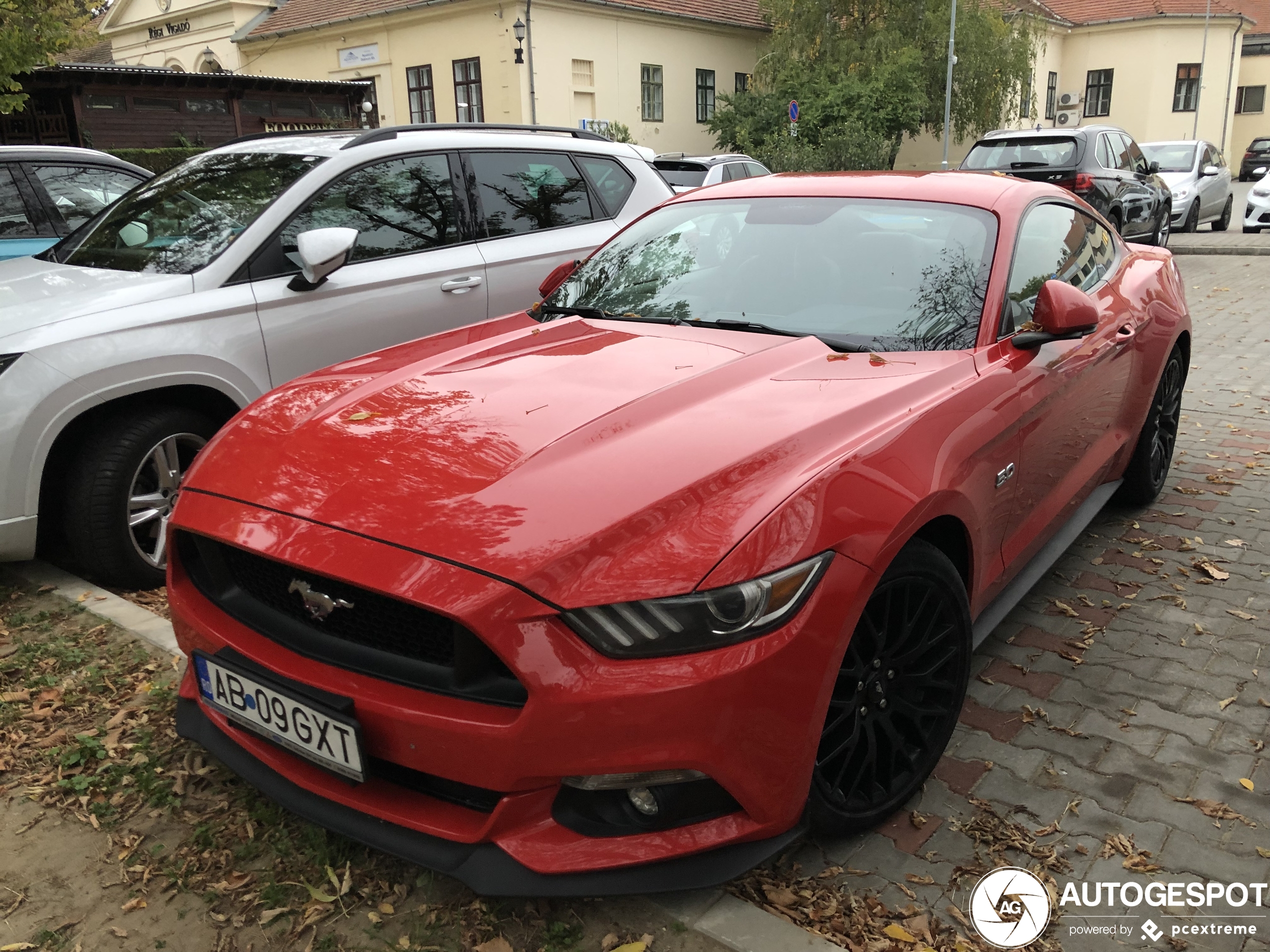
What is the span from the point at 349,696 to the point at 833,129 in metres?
32.3

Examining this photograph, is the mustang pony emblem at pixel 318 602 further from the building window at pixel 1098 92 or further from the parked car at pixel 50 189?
the building window at pixel 1098 92

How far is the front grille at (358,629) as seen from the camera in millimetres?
2057

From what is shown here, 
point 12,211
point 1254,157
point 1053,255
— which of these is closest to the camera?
point 1053,255

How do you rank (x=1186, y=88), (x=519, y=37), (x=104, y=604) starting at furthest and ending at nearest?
(x=1186, y=88) < (x=519, y=37) < (x=104, y=604)

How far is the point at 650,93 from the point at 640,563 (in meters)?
34.6

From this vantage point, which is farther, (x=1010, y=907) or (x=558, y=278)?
(x=558, y=278)

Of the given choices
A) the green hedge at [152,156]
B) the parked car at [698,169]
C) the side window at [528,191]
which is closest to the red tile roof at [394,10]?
the green hedge at [152,156]

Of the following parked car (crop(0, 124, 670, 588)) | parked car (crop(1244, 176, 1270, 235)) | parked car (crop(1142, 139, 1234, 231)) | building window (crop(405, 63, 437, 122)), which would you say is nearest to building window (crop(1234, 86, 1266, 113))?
parked car (crop(1142, 139, 1234, 231))

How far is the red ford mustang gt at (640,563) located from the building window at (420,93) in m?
32.4

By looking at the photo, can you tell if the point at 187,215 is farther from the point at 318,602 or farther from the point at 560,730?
the point at 560,730

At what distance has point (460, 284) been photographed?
500 cm

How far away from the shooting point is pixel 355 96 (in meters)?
28.6

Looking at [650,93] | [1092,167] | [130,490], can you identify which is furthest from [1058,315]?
[650,93]

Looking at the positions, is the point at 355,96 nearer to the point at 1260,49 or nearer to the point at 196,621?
the point at 196,621
